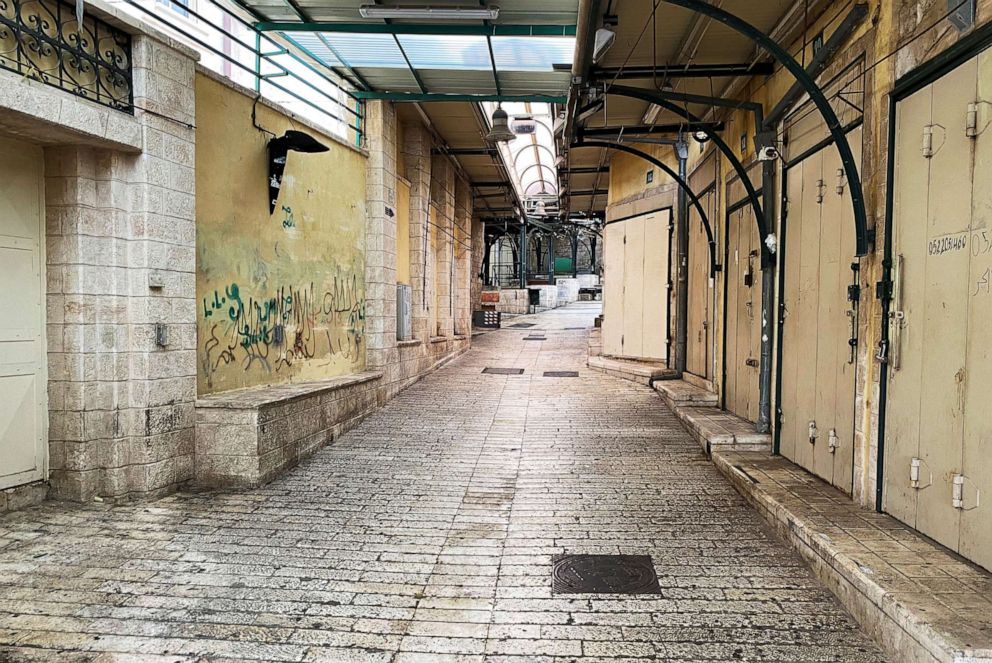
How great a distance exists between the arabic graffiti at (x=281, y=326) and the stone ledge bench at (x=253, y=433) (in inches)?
16.0

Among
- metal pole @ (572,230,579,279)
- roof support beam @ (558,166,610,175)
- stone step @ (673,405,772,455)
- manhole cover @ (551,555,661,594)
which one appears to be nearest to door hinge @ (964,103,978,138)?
manhole cover @ (551,555,661,594)

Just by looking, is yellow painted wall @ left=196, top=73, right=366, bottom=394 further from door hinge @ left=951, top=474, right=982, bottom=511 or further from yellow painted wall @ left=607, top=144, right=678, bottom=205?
door hinge @ left=951, top=474, right=982, bottom=511

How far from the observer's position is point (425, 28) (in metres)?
6.98

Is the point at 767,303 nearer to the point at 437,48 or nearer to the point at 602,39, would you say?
the point at 602,39

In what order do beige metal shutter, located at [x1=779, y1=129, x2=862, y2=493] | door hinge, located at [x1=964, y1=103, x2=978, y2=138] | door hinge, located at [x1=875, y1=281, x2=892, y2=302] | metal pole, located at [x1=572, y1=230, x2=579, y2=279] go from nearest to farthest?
door hinge, located at [x1=964, y1=103, x2=978, y2=138] → door hinge, located at [x1=875, y1=281, x2=892, y2=302] → beige metal shutter, located at [x1=779, y1=129, x2=862, y2=493] → metal pole, located at [x1=572, y1=230, x2=579, y2=279]

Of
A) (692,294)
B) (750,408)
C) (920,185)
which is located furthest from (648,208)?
(920,185)

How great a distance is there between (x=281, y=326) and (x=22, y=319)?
257 centimetres

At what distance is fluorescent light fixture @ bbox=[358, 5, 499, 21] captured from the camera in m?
6.36

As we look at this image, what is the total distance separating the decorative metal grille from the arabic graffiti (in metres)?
2.01

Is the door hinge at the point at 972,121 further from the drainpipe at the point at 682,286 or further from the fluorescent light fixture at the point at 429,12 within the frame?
the drainpipe at the point at 682,286

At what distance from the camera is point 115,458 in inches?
208

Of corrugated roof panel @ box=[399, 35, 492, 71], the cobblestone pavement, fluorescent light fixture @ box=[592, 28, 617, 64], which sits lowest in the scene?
the cobblestone pavement

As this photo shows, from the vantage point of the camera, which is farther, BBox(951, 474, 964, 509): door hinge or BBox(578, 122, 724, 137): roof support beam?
BBox(578, 122, 724, 137): roof support beam

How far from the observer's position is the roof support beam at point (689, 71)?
21.0 ft
